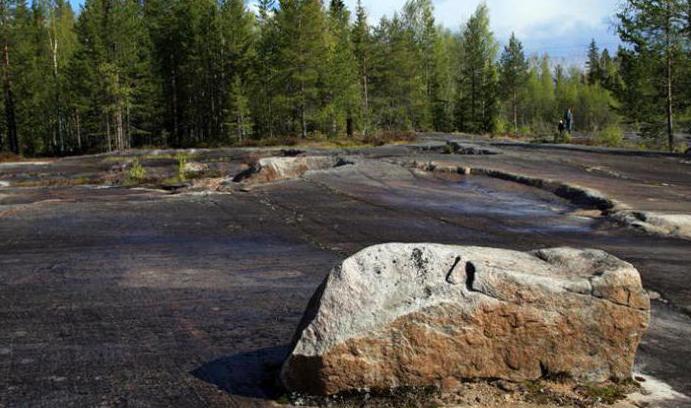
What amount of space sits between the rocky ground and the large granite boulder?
167 millimetres

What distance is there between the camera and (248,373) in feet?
14.6

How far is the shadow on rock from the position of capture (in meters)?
4.11

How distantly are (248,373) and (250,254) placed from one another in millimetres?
4762

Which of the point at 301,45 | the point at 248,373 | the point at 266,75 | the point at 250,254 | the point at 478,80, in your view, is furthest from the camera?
the point at 478,80

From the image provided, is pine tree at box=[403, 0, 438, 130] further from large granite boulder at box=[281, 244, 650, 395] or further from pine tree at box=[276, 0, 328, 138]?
large granite boulder at box=[281, 244, 650, 395]

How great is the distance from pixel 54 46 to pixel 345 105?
32.1 m

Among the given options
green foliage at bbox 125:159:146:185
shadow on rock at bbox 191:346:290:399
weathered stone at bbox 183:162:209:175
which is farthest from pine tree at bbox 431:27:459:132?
shadow on rock at bbox 191:346:290:399

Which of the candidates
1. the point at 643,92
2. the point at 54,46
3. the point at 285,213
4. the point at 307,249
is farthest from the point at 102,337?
the point at 54,46

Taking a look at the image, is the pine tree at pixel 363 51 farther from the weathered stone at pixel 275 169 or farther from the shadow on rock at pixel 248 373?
the shadow on rock at pixel 248 373

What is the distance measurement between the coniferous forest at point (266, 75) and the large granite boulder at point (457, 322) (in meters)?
31.6

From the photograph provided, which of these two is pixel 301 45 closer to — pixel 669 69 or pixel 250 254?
pixel 669 69

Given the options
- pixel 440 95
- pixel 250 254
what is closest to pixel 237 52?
pixel 440 95

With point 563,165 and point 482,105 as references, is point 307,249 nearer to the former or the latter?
point 563,165

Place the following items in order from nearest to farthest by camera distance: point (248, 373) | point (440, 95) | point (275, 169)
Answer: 1. point (248, 373)
2. point (275, 169)
3. point (440, 95)
